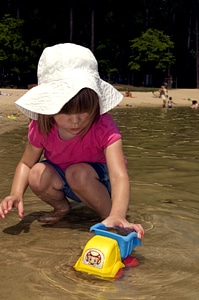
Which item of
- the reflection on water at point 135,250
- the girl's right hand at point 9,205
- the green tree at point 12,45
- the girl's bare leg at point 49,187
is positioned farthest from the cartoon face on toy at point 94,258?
the green tree at point 12,45

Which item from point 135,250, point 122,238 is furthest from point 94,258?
point 135,250

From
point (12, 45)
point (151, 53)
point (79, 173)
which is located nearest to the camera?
point (79, 173)

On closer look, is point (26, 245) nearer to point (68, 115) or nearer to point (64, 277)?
point (64, 277)

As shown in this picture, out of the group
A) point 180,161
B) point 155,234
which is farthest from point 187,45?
point 155,234

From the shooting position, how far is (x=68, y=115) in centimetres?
239

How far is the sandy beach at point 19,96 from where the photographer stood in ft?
36.7

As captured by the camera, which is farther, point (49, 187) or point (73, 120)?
point (49, 187)

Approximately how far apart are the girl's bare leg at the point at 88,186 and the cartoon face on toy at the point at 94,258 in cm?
74

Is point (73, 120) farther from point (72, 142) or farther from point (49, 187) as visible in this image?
point (49, 187)

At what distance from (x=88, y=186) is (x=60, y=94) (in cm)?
70

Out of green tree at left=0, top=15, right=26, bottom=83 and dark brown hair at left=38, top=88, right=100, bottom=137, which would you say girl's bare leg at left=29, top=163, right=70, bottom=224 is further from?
green tree at left=0, top=15, right=26, bottom=83

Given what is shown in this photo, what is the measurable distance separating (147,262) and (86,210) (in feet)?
3.69

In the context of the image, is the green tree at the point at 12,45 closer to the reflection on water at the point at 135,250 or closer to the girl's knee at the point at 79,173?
the reflection on water at the point at 135,250

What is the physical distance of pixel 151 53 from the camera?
1613 inches
